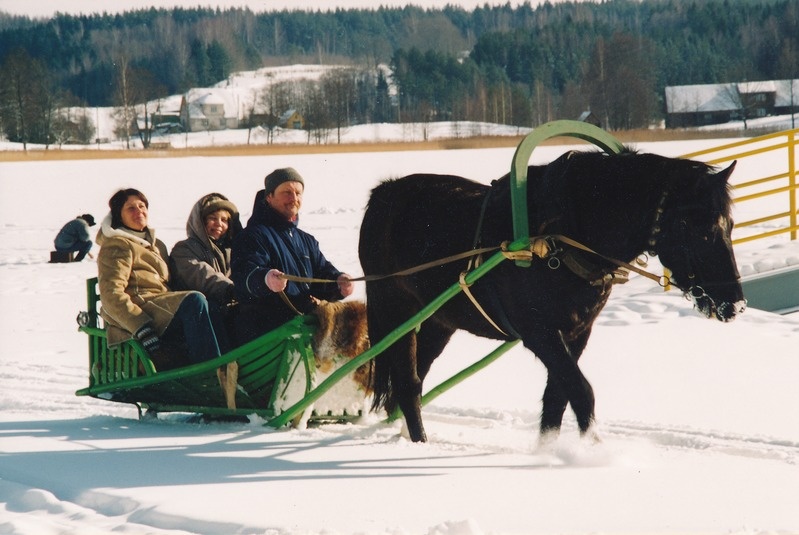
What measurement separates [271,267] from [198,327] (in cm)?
55

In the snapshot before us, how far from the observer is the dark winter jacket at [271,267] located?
554 cm

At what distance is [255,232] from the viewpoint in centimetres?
562

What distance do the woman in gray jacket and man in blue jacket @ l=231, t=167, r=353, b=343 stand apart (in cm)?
32

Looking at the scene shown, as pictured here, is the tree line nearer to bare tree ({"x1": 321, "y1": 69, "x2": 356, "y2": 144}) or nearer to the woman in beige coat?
bare tree ({"x1": 321, "y1": 69, "x2": 356, "y2": 144})

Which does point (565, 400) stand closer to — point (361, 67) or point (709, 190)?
point (709, 190)

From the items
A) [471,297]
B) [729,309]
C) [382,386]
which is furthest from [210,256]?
[729,309]

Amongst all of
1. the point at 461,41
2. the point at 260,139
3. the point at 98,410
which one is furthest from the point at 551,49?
the point at 98,410

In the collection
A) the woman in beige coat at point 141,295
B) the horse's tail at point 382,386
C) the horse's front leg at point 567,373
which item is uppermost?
the woman in beige coat at point 141,295

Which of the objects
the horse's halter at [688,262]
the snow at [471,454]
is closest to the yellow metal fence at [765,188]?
the snow at [471,454]

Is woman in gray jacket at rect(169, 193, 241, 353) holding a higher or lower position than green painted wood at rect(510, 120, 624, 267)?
lower

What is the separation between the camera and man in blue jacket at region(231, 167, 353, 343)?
5559 mm

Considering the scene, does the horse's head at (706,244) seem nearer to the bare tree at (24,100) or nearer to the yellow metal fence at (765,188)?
the yellow metal fence at (765,188)

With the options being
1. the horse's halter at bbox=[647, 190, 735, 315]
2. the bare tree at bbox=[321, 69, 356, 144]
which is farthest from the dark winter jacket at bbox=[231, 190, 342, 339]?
the bare tree at bbox=[321, 69, 356, 144]

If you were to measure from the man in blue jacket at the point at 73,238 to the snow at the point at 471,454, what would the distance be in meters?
4.68
